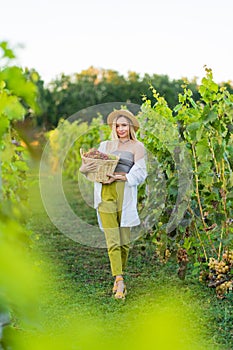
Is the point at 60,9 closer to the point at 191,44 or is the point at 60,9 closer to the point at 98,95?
the point at 191,44

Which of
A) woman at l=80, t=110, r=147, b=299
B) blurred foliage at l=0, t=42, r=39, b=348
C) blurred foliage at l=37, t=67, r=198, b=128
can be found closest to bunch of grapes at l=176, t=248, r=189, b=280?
woman at l=80, t=110, r=147, b=299

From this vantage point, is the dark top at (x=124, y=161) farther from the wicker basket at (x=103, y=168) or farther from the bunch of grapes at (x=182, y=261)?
the bunch of grapes at (x=182, y=261)

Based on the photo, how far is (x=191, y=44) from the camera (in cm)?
1972

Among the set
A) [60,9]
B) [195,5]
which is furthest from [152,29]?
[60,9]

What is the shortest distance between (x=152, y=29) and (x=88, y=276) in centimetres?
1598

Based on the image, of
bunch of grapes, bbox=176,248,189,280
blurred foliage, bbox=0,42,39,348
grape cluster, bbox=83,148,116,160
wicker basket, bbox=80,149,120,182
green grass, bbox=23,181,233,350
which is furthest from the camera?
bunch of grapes, bbox=176,248,189,280

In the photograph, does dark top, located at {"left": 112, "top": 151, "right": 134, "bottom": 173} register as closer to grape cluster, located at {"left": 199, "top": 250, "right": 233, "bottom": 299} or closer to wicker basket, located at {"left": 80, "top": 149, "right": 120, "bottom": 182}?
wicker basket, located at {"left": 80, "top": 149, "right": 120, "bottom": 182}

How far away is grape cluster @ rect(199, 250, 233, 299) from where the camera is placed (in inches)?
193

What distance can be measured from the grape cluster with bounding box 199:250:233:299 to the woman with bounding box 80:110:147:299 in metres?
0.68

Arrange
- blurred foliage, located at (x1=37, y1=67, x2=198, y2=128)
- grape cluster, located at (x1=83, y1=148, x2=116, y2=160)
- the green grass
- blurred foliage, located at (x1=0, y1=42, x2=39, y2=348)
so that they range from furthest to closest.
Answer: blurred foliage, located at (x1=37, y1=67, x2=198, y2=128) → grape cluster, located at (x1=83, y1=148, x2=116, y2=160) → the green grass → blurred foliage, located at (x1=0, y1=42, x2=39, y2=348)

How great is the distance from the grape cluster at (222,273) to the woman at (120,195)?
68cm

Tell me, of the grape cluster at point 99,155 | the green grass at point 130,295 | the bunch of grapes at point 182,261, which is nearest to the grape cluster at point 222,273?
Answer: the green grass at point 130,295

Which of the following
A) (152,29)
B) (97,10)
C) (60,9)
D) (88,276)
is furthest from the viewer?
Answer: (152,29)

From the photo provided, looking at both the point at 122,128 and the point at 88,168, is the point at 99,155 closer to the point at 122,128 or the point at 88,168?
the point at 88,168
